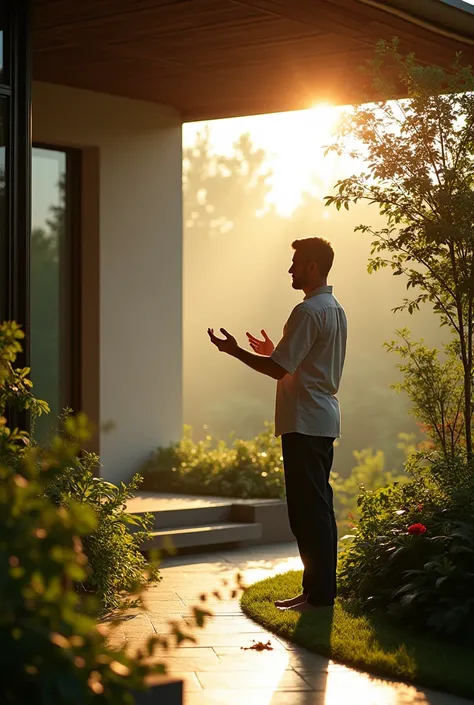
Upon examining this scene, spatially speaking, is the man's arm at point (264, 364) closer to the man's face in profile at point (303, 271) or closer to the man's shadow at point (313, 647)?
the man's face in profile at point (303, 271)

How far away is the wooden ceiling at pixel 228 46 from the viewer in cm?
657

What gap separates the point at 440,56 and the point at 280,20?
4.00 ft

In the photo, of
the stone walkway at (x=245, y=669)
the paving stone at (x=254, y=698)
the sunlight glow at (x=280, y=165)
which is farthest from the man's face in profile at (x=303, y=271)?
the sunlight glow at (x=280, y=165)

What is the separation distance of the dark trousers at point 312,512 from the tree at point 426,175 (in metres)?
1.17

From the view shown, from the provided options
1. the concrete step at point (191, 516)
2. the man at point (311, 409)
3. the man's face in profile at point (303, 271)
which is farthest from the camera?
the concrete step at point (191, 516)

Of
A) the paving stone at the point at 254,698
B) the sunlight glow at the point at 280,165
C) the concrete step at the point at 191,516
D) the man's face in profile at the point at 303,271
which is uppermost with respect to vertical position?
the sunlight glow at the point at 280,165

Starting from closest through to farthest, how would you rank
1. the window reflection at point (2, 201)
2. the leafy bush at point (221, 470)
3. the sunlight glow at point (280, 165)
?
1. the window reflection at point (2, 201)
2. the leafy bush at point (221, 470)
3. the sunlight glow at point (280, 165)

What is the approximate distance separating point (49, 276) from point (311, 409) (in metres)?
4.46

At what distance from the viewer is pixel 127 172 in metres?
9.59

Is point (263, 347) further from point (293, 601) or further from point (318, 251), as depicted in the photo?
point (293, 601)

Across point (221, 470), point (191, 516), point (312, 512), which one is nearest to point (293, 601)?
point (312, 512)

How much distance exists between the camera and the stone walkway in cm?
399

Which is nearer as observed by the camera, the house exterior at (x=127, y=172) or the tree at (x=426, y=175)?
the tree at (x=426, y=175)

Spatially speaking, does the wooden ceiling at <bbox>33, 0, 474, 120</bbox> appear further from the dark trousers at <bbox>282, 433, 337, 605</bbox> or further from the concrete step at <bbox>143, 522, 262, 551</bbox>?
the concrete step at <bbox>143, 522, 262, 551</bbox>
